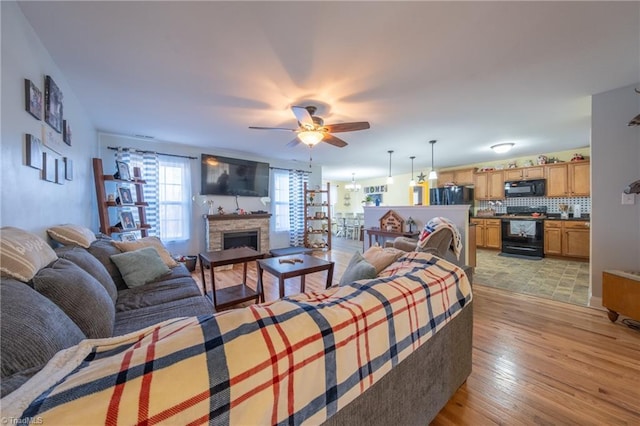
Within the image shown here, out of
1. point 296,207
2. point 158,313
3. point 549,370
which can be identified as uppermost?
point 296,207

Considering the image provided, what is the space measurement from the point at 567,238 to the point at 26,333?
6.98 metres

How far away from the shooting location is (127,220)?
3.44 metres

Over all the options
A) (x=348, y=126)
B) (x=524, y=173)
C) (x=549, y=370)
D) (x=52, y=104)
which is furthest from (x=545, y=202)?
(x=52, y=104)

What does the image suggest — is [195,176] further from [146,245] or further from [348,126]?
[348,126]

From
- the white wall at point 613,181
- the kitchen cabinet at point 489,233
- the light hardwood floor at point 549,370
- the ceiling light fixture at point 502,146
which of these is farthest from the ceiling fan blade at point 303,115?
the kitchen cabinet at point 489,233

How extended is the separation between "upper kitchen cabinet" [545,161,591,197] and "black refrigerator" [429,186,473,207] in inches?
59.2

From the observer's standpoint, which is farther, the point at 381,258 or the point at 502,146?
the point at 502,146

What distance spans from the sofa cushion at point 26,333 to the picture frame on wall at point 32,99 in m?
1.24

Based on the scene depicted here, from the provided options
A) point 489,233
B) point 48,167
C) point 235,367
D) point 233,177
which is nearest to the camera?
point 235,367

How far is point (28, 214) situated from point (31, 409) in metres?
1.81

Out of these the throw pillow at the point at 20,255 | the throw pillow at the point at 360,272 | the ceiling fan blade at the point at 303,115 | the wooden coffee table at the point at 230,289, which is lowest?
the wooden coffee table at the point at 230,289

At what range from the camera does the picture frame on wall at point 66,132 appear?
2.18 m

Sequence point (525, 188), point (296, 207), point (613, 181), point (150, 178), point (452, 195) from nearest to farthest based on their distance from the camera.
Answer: point (613, 181), point (150, 178), point (525, 188), point (296, 207), point (452, 195)

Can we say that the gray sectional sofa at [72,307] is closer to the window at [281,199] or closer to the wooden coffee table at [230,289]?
the wooden coffee table at [230,289]
